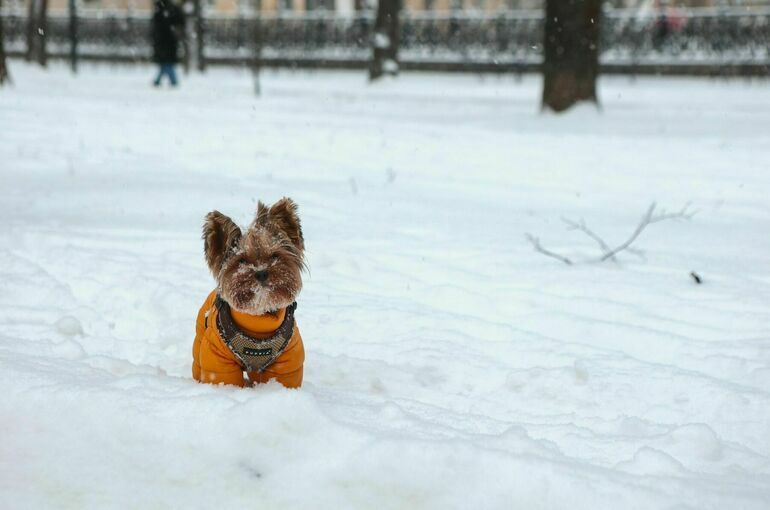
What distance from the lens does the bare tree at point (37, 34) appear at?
26862 millimetres

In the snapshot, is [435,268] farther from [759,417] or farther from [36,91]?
[36,91]

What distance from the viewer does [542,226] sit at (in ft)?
27.1

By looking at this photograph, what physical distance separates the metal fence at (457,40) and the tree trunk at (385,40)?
10.8ft

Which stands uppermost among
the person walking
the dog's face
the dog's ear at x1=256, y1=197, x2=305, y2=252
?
the person walking

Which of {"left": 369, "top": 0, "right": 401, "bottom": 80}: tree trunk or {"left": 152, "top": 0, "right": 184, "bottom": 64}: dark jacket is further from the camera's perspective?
{"left": 369, "top": 0, "right": 401, "bottom": 80}: tree trunk

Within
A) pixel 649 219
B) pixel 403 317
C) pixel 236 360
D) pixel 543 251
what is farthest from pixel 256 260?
pixel 649 219

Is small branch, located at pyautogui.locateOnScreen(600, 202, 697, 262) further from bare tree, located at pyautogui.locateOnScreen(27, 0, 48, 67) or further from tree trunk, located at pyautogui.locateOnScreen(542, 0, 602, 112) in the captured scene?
bare tree, located at pyautogui.locateOnScreen(27, 0, 48, 67)

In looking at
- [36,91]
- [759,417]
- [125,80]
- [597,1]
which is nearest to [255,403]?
[759,417]

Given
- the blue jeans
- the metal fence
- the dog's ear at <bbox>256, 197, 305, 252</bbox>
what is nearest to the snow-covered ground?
the dog's ear at <bbox>256, 197, 305, 252</bbox>

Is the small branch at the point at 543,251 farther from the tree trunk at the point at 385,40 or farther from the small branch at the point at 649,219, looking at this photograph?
the tree trunk at the point at 385,40

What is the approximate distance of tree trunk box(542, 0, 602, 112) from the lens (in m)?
14.1

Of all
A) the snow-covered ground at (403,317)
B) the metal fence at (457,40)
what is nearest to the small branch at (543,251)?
the snow-covered ground at (403,317)

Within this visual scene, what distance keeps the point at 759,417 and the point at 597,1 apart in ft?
36.8

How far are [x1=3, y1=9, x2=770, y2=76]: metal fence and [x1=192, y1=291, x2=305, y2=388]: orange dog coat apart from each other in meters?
20.8
